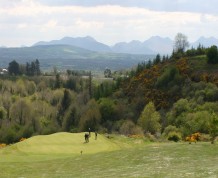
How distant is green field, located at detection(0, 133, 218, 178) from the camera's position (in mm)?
27609

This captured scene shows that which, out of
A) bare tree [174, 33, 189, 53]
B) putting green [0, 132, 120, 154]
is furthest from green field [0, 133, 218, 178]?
bare tree [174, 33, 189, 53]

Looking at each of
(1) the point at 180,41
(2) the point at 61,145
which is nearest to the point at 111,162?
(2) the point at 61,145

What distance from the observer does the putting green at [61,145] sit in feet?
146

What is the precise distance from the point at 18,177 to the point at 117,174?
7661mm

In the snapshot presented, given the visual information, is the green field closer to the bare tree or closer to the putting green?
the putting green

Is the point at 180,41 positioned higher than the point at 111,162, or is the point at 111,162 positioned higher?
the point at 180,41

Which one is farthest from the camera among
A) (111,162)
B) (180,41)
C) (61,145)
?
(180,41)

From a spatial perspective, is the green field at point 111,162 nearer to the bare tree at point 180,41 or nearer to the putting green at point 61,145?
the putting green at point 61,145

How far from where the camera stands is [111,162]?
33469mm

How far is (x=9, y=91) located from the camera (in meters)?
188

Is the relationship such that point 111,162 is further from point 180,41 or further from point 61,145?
point 180,41

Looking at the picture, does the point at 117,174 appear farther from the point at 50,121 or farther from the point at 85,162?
the point at 50,121

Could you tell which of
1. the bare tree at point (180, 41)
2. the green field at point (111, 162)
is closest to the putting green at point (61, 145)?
the green field at point (111, 162)

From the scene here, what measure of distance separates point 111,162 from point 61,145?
1490 cm
